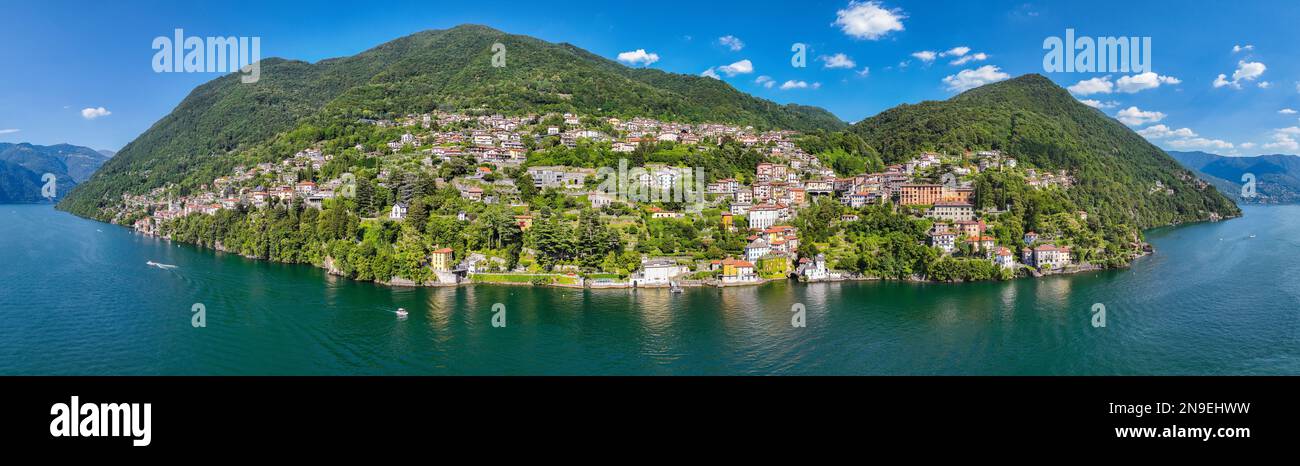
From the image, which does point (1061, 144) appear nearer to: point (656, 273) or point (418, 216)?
point (656, 273)

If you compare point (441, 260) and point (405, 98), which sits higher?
point (405, 98)

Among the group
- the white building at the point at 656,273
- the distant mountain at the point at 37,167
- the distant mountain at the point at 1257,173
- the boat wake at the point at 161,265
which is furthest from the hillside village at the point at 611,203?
the distant mountain at the point at 1257,173

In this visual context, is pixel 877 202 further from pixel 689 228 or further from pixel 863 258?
pixel 689 228

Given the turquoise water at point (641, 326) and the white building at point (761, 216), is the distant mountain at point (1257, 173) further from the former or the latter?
the white building at point (761, 216)

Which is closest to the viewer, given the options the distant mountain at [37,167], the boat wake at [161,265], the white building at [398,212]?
the boat wake at [161,265]

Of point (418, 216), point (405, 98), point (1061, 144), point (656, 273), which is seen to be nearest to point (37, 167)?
point (405, 98)

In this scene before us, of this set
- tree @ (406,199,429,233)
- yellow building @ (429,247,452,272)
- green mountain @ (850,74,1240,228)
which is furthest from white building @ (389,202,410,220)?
green mountain @ (850,74,1240,228)
